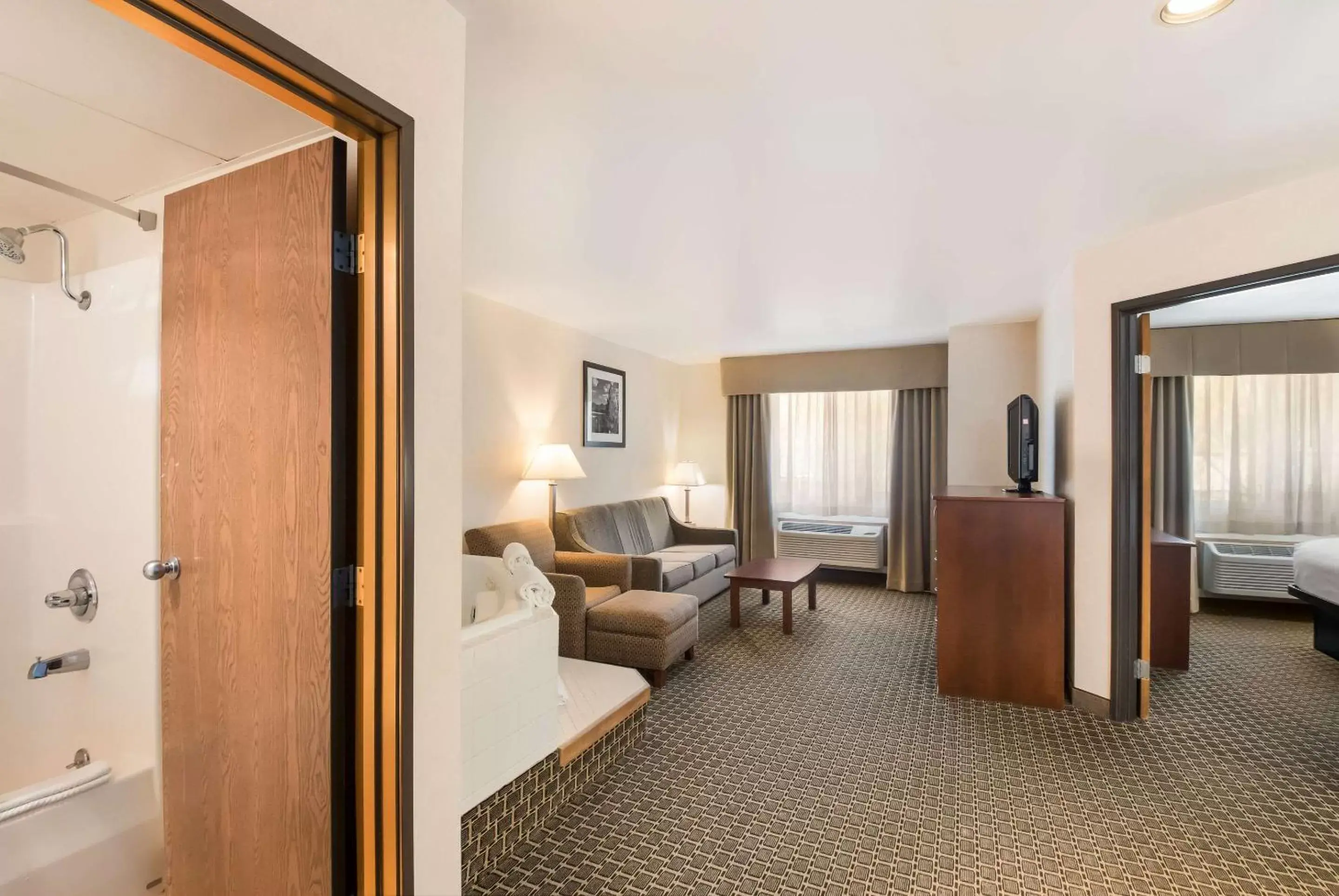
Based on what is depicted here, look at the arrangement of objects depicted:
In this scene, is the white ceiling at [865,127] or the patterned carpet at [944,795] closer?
the white ceiling at [865,127]

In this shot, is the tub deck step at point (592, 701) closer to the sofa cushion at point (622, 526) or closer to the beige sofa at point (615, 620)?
the beige sofa at point (615, 620)

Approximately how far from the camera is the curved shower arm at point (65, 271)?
2166mm

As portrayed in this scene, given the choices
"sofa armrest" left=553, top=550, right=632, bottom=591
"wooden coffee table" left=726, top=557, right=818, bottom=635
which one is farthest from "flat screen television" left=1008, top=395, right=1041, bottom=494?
"sofa armrest" left=553, top=550, right=632, bottom=591

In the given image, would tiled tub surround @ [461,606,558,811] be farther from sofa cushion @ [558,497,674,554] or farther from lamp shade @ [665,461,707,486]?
lamp shade @ [665,461,707,486]

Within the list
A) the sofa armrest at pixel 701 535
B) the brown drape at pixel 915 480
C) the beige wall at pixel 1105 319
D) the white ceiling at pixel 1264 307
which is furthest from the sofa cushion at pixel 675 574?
the white ceiling at pixel 1264 307

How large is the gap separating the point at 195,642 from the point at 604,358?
4.12m

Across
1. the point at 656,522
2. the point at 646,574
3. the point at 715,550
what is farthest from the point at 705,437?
the point at 646,574

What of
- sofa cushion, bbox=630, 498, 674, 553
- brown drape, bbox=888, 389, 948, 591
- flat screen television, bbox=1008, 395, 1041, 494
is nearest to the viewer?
flat screen television, bbox=1008, 395, 1041, 494

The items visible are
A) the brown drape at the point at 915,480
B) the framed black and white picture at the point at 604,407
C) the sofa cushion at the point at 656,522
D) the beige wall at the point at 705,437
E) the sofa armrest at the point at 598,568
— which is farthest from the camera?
the beige wall at the point at 705,437

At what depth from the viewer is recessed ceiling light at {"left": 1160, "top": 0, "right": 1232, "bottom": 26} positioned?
1346mm

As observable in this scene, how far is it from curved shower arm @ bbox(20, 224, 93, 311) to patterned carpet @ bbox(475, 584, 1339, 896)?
2430mm

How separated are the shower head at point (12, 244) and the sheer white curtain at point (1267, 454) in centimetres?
718

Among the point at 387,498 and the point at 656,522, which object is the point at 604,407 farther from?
the point at 387,498

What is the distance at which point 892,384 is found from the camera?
5902 mm
